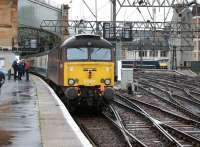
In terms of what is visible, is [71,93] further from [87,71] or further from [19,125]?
[19,125]

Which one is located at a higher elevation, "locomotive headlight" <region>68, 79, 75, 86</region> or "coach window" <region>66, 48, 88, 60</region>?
"coach window" <region>66, 48, 88, 60</region>

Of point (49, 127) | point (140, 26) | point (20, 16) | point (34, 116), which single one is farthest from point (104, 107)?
point (20, 16)

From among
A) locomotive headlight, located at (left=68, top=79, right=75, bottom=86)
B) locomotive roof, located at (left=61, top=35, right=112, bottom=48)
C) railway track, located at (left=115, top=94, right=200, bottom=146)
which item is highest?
locomotive roof, located at (left=61, top=35, right=112, bottom=48)

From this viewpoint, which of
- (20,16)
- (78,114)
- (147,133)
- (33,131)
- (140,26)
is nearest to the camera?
(33,131)

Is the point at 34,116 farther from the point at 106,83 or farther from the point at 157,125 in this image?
the point at 106,83

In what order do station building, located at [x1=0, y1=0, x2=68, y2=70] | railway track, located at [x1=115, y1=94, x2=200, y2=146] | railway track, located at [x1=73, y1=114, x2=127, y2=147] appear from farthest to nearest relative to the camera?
station building, located at [x1=0, y1=0, x2=68, y2=70] < railway track, located at [x1=73, y1=114, x2=127, y2=147] < railway track, located at [x1=115, y1=94, x2=200, y2=146]

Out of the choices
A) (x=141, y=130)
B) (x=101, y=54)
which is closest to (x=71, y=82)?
(x=101, y=54)

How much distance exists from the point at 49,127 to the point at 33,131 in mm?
847

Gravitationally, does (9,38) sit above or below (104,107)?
above

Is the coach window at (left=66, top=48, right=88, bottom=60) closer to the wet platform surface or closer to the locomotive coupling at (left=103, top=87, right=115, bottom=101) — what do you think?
the locomotive coupling at (left=103, top=87, right=115, bottom=101)

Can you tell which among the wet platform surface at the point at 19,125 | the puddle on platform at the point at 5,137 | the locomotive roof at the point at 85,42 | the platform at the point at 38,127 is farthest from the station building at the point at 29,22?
the puddle on platform at the point at 5,137

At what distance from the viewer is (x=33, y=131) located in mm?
12547

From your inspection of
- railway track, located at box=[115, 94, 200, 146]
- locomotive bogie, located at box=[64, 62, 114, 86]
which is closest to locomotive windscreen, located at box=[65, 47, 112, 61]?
locomotive bogie, located at box=[64, 62, 114, 86]

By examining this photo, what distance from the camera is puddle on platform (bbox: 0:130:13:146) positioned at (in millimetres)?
10922
